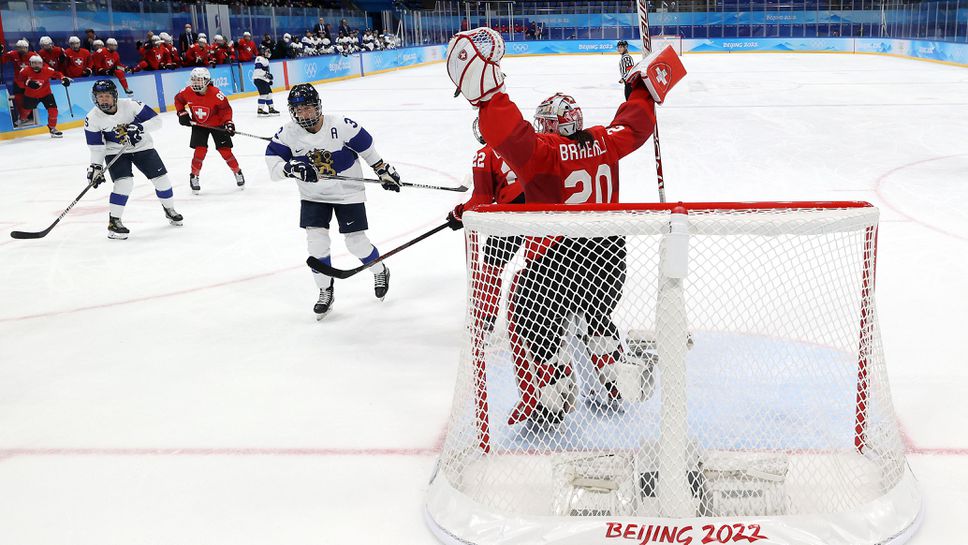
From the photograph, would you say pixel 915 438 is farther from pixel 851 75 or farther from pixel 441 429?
pixel 851 75

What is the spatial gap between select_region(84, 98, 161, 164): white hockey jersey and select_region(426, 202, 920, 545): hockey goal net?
3.77 metres

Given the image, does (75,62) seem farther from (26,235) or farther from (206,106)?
(26,235)

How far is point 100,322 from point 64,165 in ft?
18.4

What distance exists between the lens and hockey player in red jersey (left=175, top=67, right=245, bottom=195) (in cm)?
727

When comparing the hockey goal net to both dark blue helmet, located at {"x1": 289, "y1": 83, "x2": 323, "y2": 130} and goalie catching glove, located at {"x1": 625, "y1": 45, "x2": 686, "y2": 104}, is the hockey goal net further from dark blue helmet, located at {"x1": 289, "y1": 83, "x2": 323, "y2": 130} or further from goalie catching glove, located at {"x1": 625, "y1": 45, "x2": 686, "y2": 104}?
dark blue helmet, located at {"x1": 289, "y1": 83, "x2": 323, "y2": 130}

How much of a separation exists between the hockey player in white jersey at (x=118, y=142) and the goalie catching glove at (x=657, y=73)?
12.9 ft

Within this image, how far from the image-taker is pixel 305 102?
376 cm

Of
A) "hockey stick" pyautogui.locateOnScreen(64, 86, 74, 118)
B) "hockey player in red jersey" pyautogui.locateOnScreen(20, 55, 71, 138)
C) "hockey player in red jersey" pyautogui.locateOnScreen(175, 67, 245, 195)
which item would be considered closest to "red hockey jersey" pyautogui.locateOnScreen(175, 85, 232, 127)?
"hockey player in red jersey" pyautogui.locateOnScreen(175, 67, 245, 195)

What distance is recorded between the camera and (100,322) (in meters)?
4.09

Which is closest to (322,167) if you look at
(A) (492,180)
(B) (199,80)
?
(A) (492,180)

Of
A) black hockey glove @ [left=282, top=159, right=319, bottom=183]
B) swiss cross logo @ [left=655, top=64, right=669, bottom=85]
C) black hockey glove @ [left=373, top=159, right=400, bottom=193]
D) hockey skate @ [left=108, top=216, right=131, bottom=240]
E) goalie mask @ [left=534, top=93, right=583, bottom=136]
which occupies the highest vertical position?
swiss cross logo @ [left=655, top=64, right=669, bottom=85]

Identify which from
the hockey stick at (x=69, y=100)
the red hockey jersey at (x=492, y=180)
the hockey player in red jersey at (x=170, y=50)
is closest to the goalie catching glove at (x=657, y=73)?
the red hockey jersey at (x=492, y=180)

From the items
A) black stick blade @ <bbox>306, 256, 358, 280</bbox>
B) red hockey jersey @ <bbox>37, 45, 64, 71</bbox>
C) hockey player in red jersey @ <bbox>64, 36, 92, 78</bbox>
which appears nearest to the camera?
black stick blade @ <bbox>306, 256, 358, 280</bbox>

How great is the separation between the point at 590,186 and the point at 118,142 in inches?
162
